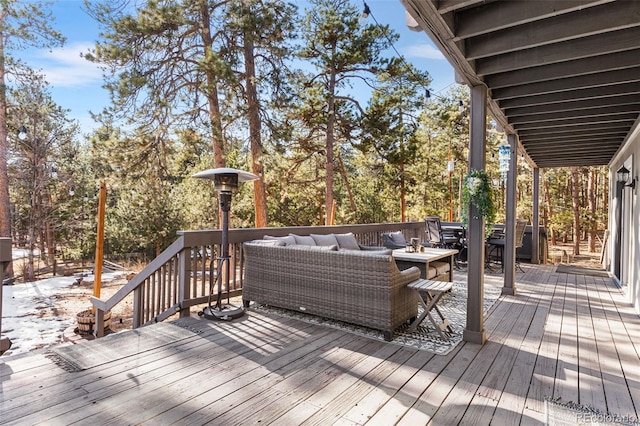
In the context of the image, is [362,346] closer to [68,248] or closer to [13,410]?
[13,410]

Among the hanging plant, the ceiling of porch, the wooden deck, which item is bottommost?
the wooden deck

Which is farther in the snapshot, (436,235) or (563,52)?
(436,235)

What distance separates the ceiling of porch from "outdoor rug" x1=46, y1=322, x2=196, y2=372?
3.35m

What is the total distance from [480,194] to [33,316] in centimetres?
Result: 1175

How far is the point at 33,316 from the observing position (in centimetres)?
981

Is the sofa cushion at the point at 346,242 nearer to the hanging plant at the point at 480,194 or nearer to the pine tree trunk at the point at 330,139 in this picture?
the hanging plant at the point at 480,194

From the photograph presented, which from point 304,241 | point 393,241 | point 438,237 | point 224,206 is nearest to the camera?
point 224,206

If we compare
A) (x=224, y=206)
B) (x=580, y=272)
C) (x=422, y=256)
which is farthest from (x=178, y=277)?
(x=580, y=272)

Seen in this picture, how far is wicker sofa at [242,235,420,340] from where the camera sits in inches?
136

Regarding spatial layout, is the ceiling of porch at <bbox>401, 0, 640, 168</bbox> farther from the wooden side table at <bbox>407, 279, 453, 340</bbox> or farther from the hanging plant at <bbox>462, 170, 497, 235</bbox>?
the wooden side table at <bbox>407, 279, 453, 340</bbox>

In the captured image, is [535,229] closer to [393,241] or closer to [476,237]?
[393,241]

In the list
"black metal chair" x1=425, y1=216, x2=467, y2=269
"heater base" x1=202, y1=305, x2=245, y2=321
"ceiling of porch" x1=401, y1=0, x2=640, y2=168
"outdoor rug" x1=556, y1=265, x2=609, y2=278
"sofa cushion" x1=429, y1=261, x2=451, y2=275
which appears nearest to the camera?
"ceiling of porch" x1=401, y1=0, x2=640, y2=168

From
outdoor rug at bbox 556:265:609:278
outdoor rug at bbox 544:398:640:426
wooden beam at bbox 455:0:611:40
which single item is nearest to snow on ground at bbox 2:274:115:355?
outdoor rug at bbox 544:398:640:426

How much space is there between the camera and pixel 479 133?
3.49 metres
